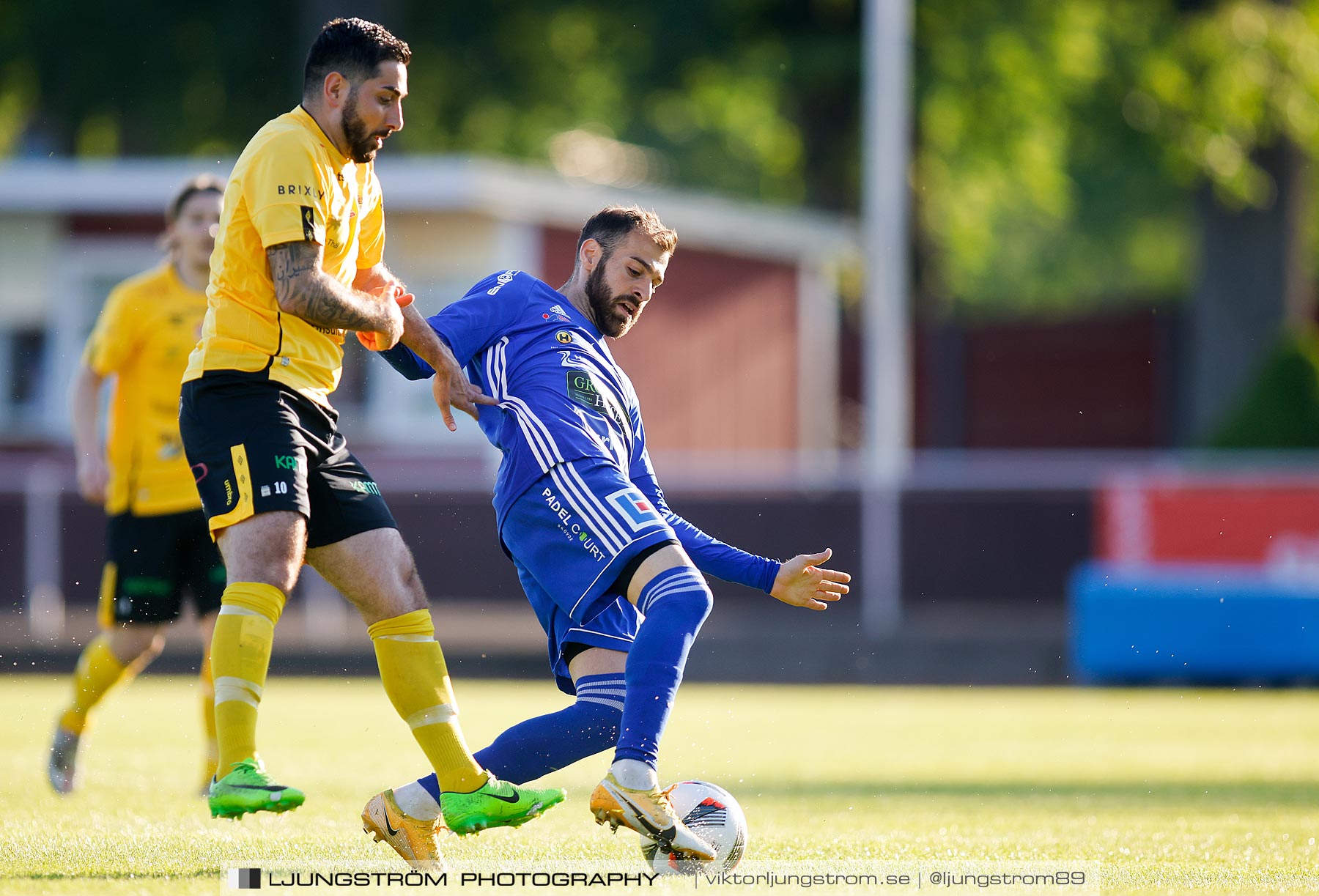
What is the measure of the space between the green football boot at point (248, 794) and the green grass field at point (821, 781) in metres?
0.19

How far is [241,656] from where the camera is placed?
4.78m

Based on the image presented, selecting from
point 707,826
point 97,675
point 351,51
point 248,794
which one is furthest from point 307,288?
point 97,675

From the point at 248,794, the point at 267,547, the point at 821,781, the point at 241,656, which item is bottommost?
the point at 821,781

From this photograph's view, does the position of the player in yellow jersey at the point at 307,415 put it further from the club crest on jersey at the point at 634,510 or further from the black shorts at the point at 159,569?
the black shorts at the point at 159,569

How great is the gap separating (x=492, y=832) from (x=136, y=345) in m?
2.85

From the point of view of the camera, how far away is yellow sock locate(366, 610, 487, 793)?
491 cm

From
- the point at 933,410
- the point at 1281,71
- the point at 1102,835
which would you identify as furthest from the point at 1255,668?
the point at 933,410

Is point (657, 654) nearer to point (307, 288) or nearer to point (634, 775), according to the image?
point (634, 775)

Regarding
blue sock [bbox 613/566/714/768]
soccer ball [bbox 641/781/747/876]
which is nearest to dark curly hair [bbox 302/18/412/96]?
blue sock [bbox 613/566/714/768]

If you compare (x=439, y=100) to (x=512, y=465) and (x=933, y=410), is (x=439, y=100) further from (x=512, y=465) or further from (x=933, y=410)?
(x=512, y=465)

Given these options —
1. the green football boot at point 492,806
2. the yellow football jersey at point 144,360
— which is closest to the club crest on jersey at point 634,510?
the green football boot at point 492,806

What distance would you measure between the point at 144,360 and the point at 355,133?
2836 millimetres

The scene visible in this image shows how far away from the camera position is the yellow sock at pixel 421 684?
491 cm

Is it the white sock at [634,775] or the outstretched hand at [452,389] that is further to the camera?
the outstretched hand at [452,389]
